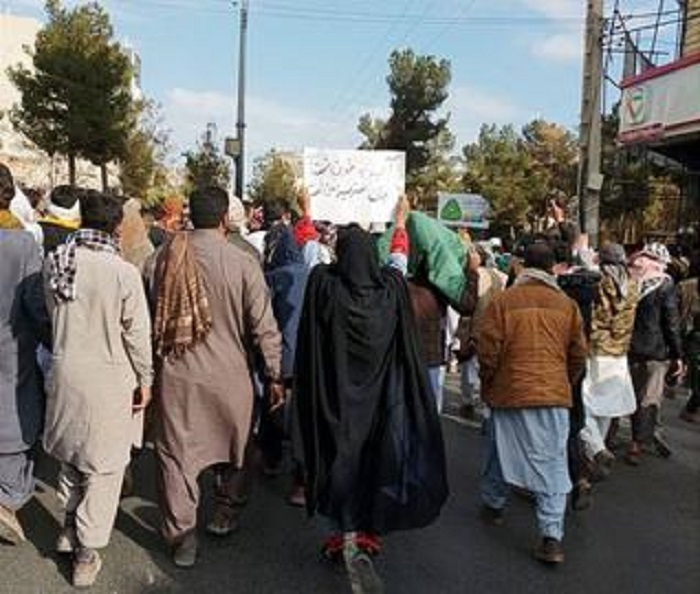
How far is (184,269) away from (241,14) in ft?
64.4

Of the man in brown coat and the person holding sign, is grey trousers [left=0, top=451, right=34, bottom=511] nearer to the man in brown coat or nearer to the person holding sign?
the person holding sign

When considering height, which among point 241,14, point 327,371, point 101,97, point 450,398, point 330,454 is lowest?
point 450,398

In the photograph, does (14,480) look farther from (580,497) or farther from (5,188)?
(580,497)

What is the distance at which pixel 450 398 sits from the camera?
1005cm

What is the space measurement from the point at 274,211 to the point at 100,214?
93.1 inches

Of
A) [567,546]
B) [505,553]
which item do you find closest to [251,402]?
[505,553]

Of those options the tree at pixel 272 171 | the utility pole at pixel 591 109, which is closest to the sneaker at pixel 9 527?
the utility pole at pixel 591 109

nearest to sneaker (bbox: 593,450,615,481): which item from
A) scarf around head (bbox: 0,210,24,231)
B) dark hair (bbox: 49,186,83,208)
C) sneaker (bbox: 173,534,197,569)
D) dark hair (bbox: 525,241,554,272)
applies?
dark hair (bbox: 525,241,554,272)

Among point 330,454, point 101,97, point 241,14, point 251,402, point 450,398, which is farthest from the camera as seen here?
point 101,97

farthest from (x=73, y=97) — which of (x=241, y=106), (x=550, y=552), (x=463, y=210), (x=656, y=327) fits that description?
(x=550, y=552)

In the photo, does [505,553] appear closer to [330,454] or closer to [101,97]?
[330,454]

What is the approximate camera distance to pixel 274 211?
6879 millimetres

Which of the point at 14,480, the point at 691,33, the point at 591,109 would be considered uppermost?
the point at 691,33

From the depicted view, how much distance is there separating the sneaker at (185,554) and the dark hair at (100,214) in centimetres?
153
